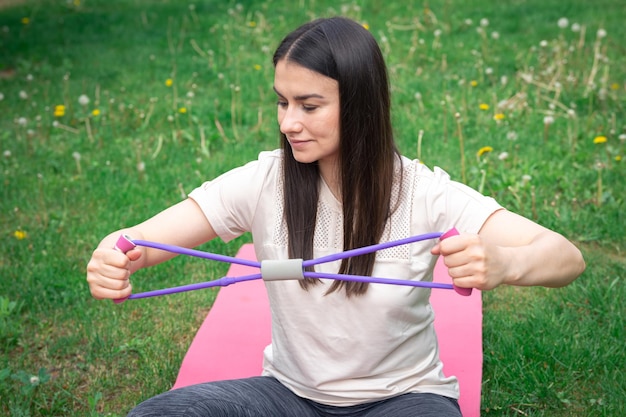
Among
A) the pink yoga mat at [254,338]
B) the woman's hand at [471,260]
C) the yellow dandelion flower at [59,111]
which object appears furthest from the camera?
the yellow dandelion flower at [59,111]

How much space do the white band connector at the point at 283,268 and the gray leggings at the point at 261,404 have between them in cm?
40

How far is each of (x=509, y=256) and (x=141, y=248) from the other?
0.85 meters

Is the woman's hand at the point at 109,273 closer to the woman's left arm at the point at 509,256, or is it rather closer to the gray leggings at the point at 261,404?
the gray leggings at the point at 261,404

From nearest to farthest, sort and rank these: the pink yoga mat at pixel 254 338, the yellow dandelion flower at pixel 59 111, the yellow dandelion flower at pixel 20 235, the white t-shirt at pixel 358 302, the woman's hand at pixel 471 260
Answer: the woman's hand at pixel 471 260 < the white t-shirt at pixel 358 302 < the pink yoga mat at pixel 254 338 < the yellow dandelion flower at pixel 20 235 < the yellow dandelion flower at pixel 59 111

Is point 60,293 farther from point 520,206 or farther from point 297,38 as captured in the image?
point 520,206

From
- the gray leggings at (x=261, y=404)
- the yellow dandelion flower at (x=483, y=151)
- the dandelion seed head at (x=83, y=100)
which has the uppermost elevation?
the dandelion seed head at (x=83, y=100)

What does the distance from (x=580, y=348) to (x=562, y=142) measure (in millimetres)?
1760

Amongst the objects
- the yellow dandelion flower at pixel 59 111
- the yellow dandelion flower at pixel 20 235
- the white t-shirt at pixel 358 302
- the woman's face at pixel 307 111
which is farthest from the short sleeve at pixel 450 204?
the yellow dandelion flower at pixel 59 111

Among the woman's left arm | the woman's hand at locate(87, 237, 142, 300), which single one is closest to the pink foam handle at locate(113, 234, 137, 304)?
the woman's hand at locate(87, 237, 142, 300)

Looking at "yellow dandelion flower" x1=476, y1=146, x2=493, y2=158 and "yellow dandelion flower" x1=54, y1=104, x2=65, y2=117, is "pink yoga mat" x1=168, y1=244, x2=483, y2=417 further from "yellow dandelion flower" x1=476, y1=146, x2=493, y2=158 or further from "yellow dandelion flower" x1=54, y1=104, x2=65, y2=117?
"yellow dandelion flower" x1=54, y1=104, x2=65, y2=117

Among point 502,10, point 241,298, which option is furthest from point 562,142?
point 502,10

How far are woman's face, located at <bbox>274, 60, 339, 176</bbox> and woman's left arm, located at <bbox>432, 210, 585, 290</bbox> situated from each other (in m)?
0.40

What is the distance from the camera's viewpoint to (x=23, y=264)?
3.36 metres

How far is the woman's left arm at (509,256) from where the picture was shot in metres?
1.66
